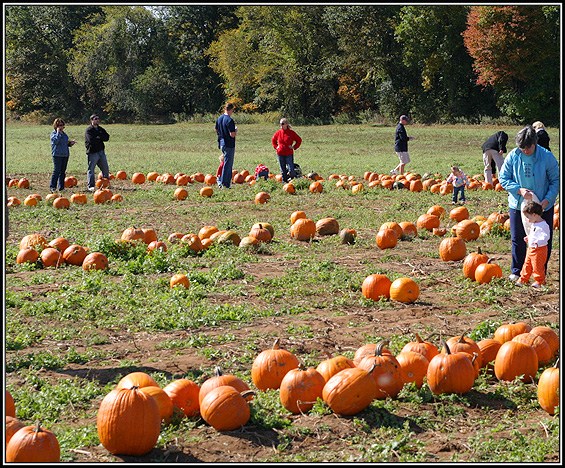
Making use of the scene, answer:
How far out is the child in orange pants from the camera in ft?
25.1

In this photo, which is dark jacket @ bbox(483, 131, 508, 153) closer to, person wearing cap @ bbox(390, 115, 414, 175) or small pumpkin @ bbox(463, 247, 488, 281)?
person wearing cap @ bbox(390, 115, 414, 175)

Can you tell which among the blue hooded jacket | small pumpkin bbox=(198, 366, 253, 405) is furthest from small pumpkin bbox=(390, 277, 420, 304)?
small pumpkin bbox=(198, 366, 253, 405)

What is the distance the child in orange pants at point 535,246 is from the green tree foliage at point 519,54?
37691 millimetres

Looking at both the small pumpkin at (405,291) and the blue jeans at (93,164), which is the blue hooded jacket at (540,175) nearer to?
the small pumpkin at (405,291)

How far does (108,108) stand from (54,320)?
67165 millimetres

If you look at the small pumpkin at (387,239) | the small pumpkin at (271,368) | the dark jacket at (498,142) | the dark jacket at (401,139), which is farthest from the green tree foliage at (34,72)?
the small pumpkin at (271,368)

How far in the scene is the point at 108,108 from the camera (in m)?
70.2

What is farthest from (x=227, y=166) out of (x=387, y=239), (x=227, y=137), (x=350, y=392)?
(x=350, y=392)

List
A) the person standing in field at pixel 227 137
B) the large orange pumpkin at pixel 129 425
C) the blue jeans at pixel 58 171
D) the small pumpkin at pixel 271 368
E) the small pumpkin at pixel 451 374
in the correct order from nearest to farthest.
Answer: the large orange pumpkin at pixel 129 425, the small pumpkin at pixel 451 374, the small pumpkin at pixel 271 368, the blue jeans at pixel 58 171, the person standing in field at pixel 227 137

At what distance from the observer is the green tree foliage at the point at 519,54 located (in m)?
41.7

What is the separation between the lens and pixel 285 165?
58.7ft

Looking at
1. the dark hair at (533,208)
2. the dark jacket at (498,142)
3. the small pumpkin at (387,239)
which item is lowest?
the small pumpkin at (387,239)

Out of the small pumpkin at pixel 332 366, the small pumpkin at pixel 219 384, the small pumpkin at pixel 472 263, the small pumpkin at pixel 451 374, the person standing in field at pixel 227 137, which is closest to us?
the small pumpkin at pixel 219 384

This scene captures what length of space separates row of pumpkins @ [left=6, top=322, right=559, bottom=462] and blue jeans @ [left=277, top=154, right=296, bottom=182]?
12.7 m
